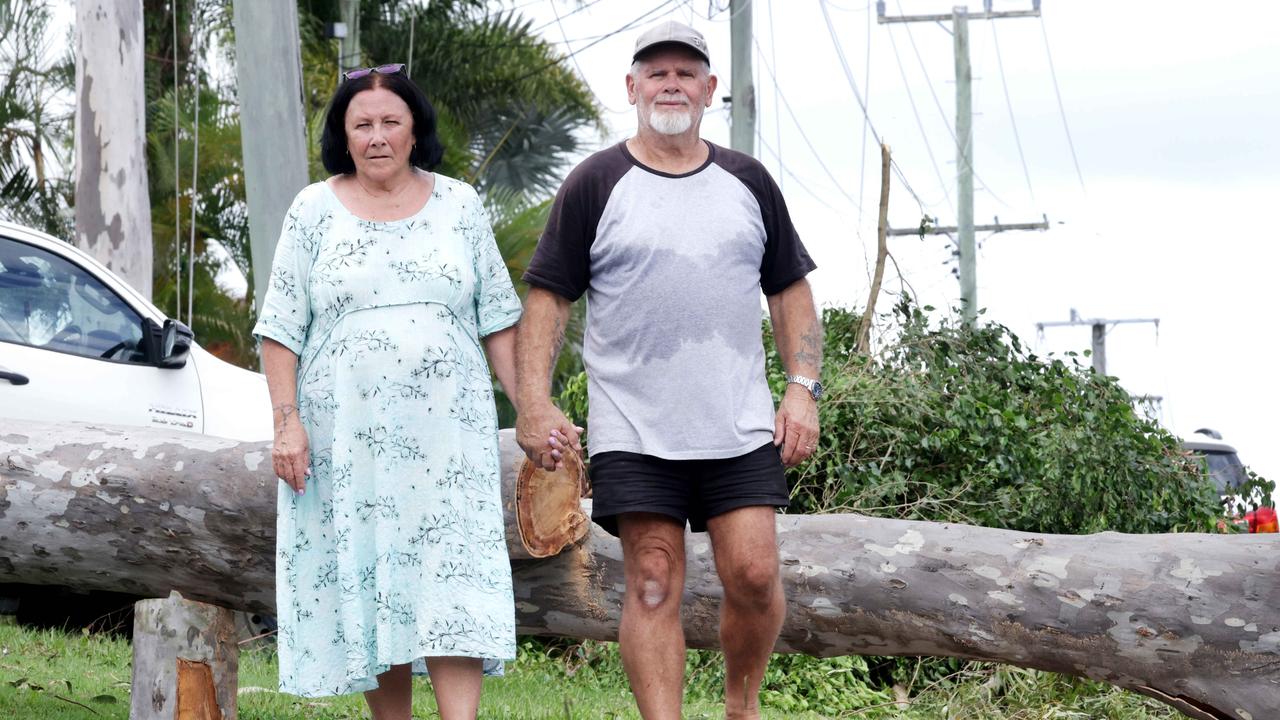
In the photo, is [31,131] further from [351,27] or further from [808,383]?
[808,383]

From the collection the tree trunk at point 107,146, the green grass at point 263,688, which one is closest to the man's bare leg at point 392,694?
the green grass at point 263,688

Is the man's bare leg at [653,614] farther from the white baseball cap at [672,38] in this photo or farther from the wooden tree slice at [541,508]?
the white baseball cap at [672,38]

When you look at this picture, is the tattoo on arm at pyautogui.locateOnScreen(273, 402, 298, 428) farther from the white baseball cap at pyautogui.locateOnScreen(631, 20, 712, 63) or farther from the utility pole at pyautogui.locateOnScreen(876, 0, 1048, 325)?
the utility pole at pyautogui.locateOnScreen(876, 0, 1048, 325)

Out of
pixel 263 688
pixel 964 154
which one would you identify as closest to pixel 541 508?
pixel 263 688

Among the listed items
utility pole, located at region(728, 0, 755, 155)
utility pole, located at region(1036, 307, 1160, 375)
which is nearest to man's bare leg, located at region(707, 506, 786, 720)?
utility pole, located at region(728, 0, 755, 155)

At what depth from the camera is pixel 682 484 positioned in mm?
4125

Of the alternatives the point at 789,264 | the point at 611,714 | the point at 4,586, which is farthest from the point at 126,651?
the point at 789,264

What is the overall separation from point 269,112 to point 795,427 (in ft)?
16.4

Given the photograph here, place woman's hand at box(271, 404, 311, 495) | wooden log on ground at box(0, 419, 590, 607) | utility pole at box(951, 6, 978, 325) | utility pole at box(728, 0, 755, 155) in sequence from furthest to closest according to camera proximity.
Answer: utility pole at box(951, 6, 978, 325)
utility pole at box(728, 0, 755, 155)
wooden log on ground at box(0, 419, 590, 607)
woman's hand at box(271, 404, 311, 495)

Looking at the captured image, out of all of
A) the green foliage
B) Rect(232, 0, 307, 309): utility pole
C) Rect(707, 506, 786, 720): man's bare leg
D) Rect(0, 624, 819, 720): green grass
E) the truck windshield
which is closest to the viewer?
Rect(707, 506, 786, 720): man's bare leg

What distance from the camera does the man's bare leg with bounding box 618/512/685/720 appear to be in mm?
4047

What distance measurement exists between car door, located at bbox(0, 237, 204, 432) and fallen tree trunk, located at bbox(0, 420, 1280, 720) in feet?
3.86

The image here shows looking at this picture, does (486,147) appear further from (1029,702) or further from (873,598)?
(873,598)

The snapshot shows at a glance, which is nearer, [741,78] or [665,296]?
[665,296]
